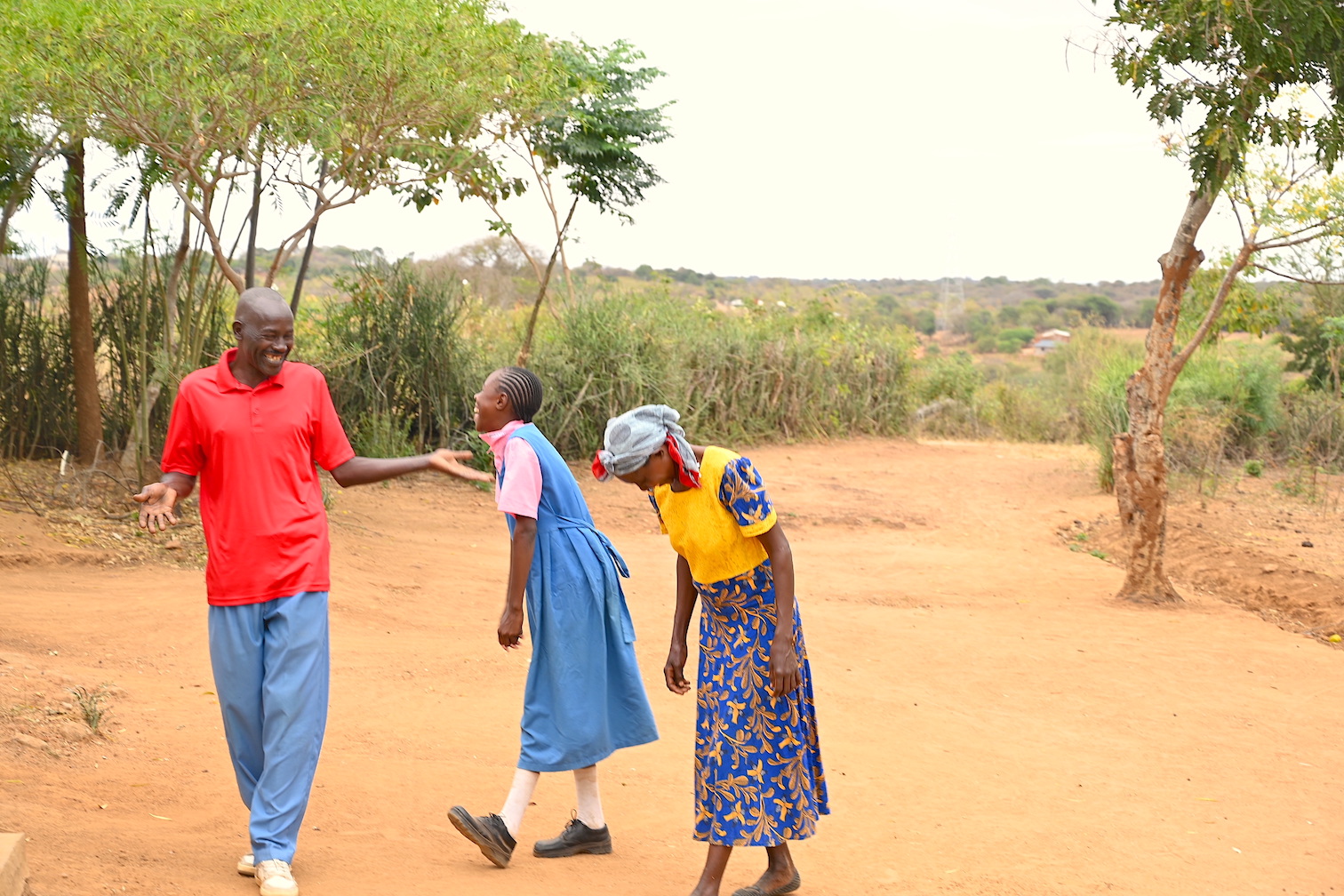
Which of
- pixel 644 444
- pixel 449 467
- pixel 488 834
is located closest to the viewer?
pixel 644 444

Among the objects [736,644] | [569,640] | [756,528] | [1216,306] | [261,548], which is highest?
[1216,306]

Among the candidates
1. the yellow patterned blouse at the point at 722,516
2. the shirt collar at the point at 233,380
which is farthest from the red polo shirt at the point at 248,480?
the yellow patterned blouse at the point at 722,516

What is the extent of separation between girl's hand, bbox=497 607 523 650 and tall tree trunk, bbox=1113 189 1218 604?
5775 mm

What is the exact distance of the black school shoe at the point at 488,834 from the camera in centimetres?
358

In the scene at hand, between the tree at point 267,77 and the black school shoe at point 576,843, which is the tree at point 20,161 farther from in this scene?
the black school shoe at point 576,843

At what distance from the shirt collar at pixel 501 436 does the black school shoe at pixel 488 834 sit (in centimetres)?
111

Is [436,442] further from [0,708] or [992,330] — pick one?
[992,330]

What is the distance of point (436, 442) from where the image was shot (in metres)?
14.1

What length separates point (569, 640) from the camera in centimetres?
375

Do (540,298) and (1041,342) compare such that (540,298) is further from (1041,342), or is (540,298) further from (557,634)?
(1041,342)

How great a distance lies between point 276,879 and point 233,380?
1.39 m

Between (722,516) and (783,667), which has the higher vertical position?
(722,516)

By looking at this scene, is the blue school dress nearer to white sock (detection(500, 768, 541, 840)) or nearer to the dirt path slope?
white sock (detection(500, 768, 541, 840))

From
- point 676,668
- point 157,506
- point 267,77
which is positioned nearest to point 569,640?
point 676,668
